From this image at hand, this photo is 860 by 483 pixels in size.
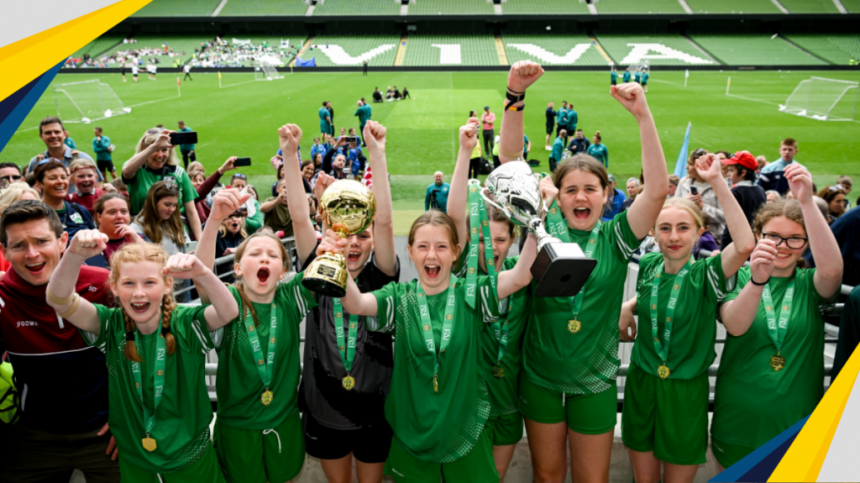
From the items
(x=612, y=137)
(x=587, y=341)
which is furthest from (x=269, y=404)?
(x=612, y=137)

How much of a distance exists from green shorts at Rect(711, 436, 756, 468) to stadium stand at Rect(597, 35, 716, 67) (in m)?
46.5

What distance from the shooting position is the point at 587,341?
9.11 ft

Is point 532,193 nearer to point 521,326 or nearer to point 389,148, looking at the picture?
point 521,326

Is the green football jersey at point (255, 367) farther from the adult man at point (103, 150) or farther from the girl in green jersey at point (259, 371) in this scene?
the adult man at point (103, 150)

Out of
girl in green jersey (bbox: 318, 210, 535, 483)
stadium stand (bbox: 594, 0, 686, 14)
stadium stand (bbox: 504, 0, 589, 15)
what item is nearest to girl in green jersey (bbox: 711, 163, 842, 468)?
girl in green jersey (bbox: 318, 210, 535, 483)

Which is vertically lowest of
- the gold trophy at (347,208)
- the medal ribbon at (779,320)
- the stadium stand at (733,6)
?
the medal ribbon at (779,320)

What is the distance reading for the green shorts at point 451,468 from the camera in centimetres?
265

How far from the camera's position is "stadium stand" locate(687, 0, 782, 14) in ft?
172

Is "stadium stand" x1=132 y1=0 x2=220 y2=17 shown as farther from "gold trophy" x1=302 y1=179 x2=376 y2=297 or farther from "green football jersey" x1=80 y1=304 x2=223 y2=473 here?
"gold trophy" x1=302 y1=179 x2=376 y2=297

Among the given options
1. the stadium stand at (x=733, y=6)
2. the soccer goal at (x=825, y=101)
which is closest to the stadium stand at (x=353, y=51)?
the stadium stand at (x=733, y=6)

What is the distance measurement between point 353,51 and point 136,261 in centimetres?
5263

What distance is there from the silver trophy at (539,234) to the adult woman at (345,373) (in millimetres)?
625

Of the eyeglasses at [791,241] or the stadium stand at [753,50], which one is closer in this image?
the eyeglasses at [791,241]

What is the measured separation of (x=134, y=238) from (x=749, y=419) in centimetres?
368
